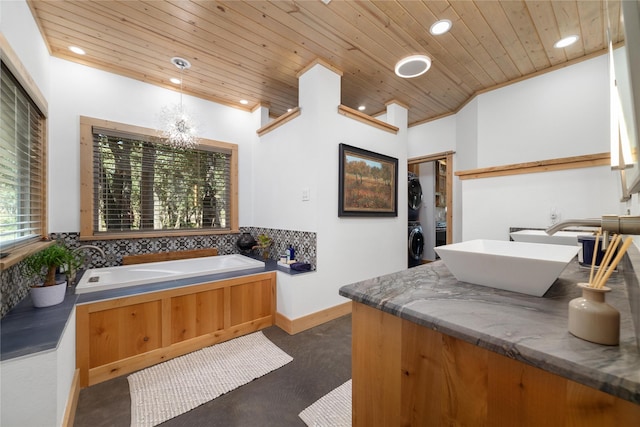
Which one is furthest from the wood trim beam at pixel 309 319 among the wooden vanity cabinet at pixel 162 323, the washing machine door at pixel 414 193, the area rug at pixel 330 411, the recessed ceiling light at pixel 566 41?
the recessed ceiling light at pixel 566 41

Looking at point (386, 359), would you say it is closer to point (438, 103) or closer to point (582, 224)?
point (582, 224)

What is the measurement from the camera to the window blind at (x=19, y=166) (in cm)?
149

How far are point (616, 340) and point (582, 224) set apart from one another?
0.37 metres

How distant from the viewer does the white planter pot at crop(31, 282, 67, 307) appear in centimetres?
158

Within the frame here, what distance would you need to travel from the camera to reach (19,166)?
176cm

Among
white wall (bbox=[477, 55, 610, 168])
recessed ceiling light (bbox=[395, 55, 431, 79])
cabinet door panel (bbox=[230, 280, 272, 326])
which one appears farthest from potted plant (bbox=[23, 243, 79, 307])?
white wall (bbox=[477, 55, 610, 168])

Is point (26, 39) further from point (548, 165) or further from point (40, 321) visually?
point (548, 165)

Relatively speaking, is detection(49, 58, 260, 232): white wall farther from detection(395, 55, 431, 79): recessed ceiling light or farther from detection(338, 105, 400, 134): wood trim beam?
detection(395, 55, 431, 79): recessed ceiling light

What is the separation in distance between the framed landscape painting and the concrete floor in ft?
4.67

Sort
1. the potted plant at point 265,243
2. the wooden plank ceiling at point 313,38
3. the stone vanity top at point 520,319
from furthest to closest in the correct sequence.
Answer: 1. the potted plant at point 265,243
2. the wooden plank ceiling at point 313,38
3. the stone vanity top at point 520,319

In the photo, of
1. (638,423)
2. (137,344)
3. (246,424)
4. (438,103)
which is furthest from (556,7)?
(137,344)

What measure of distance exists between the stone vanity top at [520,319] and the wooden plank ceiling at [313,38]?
2.14 m

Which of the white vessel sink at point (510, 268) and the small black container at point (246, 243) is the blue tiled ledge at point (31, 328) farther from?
the white vessel sink at point (510, 268)

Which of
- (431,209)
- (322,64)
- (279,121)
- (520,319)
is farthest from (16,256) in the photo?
(431,209)
